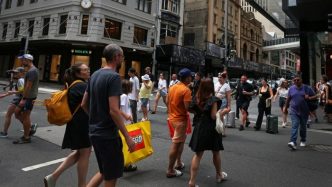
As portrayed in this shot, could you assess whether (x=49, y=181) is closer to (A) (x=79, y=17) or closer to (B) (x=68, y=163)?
(B) (x=68, y=163)

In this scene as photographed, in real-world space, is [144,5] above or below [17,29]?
above

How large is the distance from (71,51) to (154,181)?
23.7 m

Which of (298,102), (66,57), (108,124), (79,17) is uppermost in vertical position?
(79,17)

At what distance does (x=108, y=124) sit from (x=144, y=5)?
29.0 metres

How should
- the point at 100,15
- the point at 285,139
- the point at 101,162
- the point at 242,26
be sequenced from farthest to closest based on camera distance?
the point at 242,26 < the point at 100,15 < the point at 285,139 < the point at 101,162

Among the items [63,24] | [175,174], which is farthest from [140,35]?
[175,174]

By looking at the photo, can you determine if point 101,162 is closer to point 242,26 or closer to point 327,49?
point 327,49

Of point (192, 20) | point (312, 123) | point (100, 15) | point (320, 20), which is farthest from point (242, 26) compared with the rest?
point (312, 123)

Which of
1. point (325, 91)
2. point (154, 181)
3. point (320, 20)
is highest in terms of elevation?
point (320, 20)

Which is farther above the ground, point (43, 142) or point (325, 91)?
point (325, 91)

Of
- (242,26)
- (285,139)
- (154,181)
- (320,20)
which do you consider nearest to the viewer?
(154,181)

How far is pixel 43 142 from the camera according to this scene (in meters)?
7.01

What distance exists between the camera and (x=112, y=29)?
27609 mm

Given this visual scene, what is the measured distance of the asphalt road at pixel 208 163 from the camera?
16.0 ft
